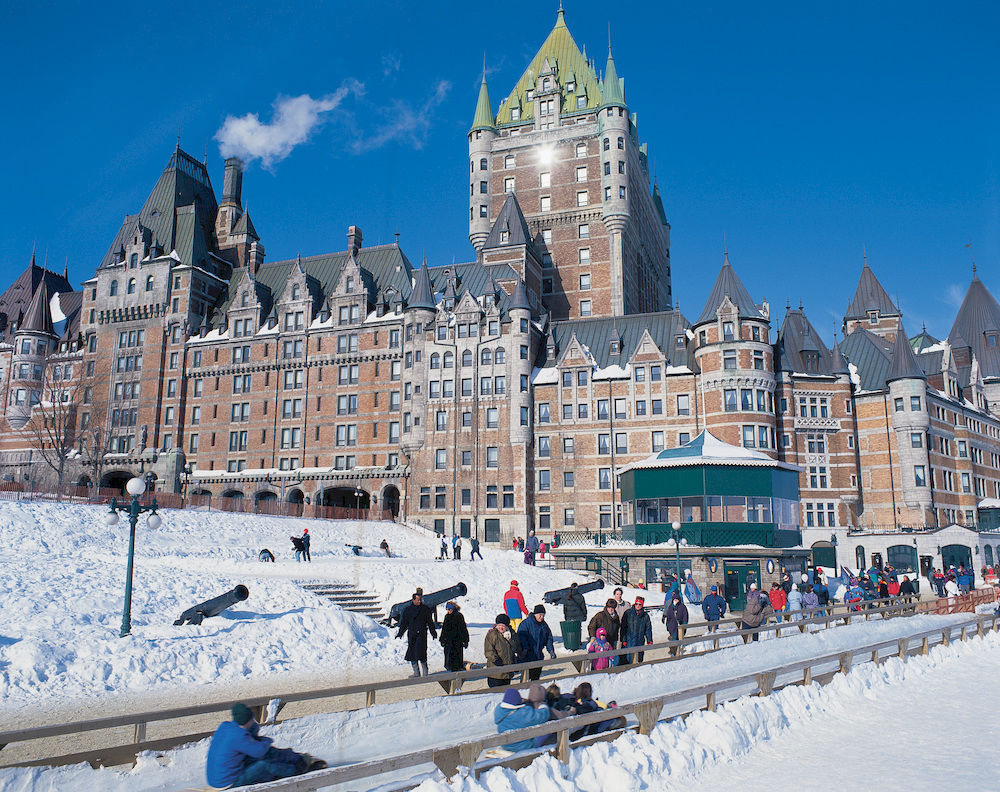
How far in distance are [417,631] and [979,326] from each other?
271 feet

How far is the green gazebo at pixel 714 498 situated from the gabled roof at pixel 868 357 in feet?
69.3

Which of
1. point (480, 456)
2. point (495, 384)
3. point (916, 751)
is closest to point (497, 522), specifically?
point (480, 456)

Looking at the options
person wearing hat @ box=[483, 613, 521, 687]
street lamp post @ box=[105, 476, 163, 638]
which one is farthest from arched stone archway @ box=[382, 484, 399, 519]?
person wearing hat @ box=[483, 613, 521, 687]

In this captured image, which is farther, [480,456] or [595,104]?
[595,104]

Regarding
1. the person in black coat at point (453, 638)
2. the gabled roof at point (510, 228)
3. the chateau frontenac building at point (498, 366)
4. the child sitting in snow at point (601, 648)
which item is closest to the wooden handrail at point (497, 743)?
the child sitting in snow at point (601, 648)

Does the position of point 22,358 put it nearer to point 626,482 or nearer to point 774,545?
point 626,482

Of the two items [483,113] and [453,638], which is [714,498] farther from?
[483,113]

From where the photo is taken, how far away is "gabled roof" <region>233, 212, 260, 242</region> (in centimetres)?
7925

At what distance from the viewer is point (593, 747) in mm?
9758

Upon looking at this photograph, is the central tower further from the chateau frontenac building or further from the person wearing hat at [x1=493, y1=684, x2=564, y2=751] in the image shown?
the person wearing hat at [x1=493, y1=684, x2=564, y2=751]

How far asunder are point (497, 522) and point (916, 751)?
4806 centimetres

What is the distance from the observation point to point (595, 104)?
7869 centimetres

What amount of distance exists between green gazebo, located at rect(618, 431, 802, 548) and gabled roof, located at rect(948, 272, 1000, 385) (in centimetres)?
4609

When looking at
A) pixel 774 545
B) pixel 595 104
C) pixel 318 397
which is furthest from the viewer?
pixel 595 104
